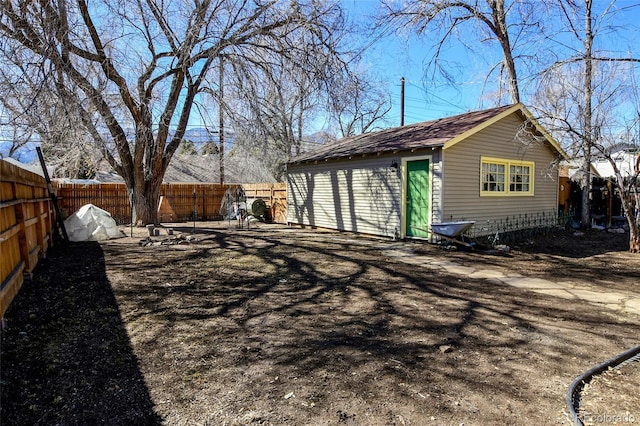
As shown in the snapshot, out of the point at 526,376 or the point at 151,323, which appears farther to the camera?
the point at 151,323

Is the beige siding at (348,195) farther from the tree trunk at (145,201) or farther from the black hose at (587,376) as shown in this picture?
the black hose at (587,376)

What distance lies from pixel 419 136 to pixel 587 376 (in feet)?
26.6

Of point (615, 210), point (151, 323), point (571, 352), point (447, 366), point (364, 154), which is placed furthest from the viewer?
point (615, 210)

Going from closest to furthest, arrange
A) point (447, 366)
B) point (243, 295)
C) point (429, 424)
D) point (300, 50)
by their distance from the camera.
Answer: point (429, 424) → point (447, 366) → point (243, 295) → point (300, 50)

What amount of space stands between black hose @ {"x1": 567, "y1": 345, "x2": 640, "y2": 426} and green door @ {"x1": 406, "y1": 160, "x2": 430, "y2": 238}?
6.10 meters

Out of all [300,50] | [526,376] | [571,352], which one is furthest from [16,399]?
[300,50]

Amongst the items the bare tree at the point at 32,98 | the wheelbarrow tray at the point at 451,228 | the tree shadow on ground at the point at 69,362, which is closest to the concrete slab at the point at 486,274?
the wheelbarrow tray at the point at 451,228

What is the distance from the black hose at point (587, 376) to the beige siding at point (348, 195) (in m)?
6.91

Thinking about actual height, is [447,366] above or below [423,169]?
below

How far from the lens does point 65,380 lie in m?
2.76

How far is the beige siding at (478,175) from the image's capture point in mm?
9273

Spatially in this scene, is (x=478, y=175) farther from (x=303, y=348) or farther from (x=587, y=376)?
(x=303, y=348)

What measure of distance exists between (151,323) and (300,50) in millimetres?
7374

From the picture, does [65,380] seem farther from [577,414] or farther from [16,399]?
[577,414]
